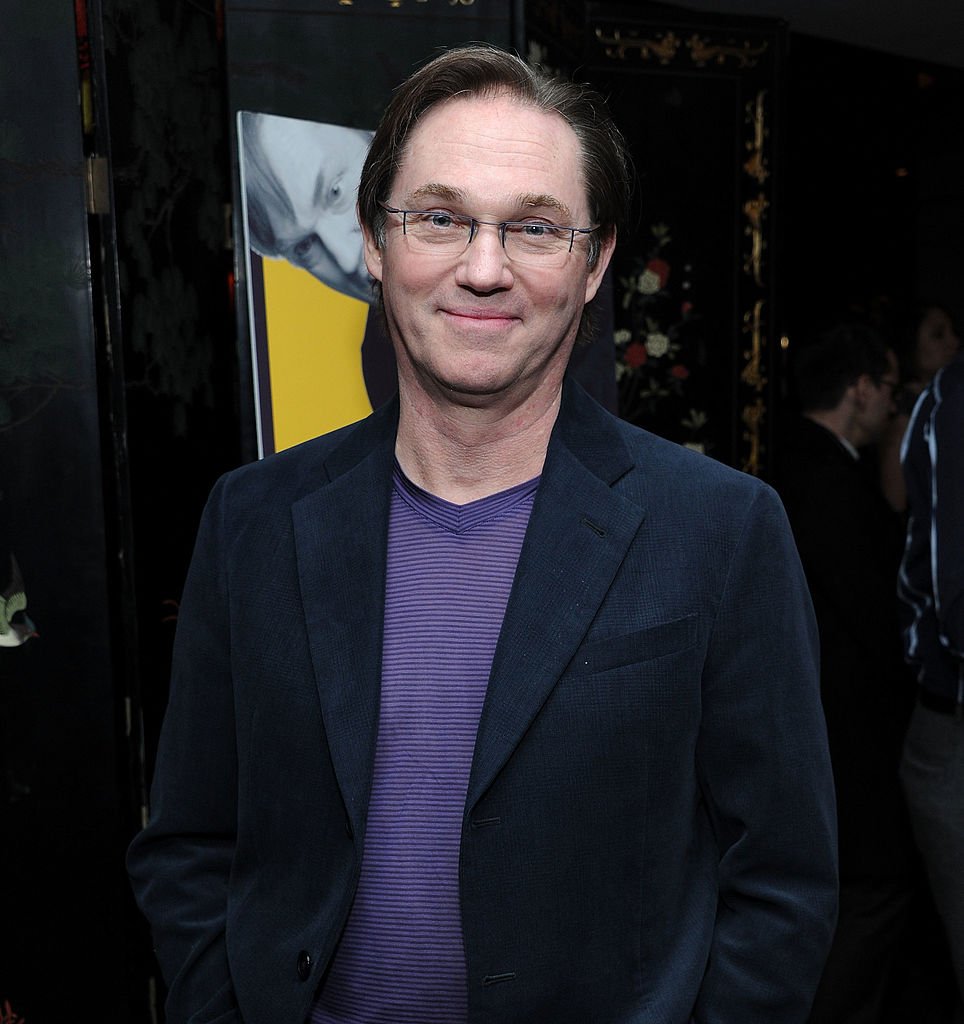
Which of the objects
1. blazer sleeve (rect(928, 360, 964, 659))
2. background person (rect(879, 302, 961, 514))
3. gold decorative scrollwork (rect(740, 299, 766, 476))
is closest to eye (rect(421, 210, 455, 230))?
blazer sleeve (rect(928, 360, 964, 659))

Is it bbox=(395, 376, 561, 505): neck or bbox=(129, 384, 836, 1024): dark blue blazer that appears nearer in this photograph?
bbox=(129, 384, 836, 1024): dark blue blazer

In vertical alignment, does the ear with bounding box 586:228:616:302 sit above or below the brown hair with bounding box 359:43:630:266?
below

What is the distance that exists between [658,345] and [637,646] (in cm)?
222

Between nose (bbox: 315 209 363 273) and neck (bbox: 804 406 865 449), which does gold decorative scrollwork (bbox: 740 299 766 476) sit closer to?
neck (bbox: 804 406 865 449)

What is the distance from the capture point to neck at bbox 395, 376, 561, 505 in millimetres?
1272

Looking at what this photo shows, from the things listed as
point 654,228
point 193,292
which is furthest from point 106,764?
point 654,228

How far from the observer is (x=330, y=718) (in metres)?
1.19

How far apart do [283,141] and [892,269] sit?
4248 mm

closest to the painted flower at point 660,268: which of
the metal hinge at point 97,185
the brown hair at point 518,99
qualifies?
the metal hinge at point 97,185

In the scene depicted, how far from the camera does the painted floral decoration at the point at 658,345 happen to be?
3.25m

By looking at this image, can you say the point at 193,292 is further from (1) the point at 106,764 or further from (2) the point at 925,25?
(2) the point at 925,25

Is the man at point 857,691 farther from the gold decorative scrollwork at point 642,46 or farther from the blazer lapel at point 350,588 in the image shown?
the blazer lapel at point 350,588

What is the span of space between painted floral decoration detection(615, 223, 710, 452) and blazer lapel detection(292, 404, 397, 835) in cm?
194

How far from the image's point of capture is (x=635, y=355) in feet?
10.7
